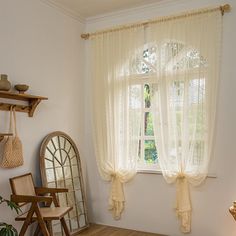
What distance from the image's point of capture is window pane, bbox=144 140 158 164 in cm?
391

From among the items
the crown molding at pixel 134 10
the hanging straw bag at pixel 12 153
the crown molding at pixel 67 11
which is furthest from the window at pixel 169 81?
the hanging straw bag at pixel 12 153

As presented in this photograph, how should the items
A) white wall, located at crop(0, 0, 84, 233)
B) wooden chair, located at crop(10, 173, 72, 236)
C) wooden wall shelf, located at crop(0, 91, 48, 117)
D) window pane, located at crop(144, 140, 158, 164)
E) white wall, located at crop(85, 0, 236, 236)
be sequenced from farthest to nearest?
window pane, located at crop(144, 140, 158, 164)
white wall, located at crop(85, 0, 236, 236)
white wall, located at crop(0, 0, 84, 233)
wooden wall shelf, located at crop(0, 91, 48, 117)
wooden chair, located at crop(10, 173, 72, 236)

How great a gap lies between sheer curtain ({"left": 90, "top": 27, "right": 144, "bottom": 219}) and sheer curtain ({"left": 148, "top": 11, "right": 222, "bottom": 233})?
361 millimetres

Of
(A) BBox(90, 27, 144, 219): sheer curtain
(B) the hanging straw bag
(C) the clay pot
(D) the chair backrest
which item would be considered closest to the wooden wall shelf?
(C) the clay pot

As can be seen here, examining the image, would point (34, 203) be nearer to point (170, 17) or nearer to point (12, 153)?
point (12, 153)

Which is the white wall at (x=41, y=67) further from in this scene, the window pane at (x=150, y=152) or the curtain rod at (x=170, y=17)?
the window pane at (x=150, y=152)

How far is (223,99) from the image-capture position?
341cm

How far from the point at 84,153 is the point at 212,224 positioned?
1.98 m

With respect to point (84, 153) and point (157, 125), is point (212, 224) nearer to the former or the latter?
point (157, 125)

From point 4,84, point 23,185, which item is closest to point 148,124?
point 23,185

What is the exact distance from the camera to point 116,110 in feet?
13.2

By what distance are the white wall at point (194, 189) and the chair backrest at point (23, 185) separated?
3.85 ft

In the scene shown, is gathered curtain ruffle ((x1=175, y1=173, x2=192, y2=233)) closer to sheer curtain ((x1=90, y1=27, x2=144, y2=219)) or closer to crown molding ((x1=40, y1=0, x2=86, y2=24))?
sheer curtain ((x1=90, y1=27, x2=144, y2=219))

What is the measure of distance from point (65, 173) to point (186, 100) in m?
1.80
